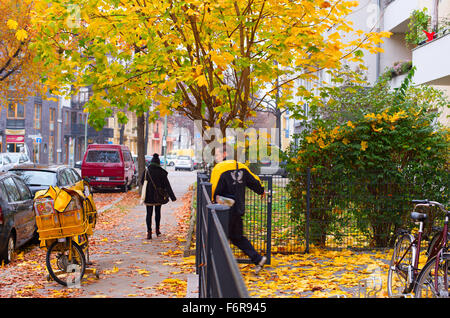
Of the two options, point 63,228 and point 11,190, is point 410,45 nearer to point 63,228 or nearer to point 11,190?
point 11,190

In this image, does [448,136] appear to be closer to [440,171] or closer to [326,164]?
[440,171]

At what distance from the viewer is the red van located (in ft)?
93.7

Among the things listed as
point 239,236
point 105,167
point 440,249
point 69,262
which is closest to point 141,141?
point 105,167

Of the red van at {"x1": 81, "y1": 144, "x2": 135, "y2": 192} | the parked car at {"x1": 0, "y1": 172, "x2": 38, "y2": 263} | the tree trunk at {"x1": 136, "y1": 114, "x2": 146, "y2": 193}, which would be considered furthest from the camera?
the red van at {"x1": 81, "y1": 144, "x2": 135, "y2": 192}

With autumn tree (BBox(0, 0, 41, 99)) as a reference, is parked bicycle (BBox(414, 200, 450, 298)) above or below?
below

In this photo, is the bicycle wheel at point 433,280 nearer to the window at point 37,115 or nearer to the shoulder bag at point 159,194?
the shoulder bag at point 159,194

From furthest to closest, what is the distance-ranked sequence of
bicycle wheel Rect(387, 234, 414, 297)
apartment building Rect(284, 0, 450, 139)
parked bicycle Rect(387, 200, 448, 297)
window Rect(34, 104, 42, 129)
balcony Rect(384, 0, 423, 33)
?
1. window Rect(34, 104, 42, 129)
2. balcony Rect(384, 0, 423, 33)
3. apartment building Rect(284, 0, 450, 139)
4. bicycle wheel Rect(387, 234, 414, 297)
5. parked bicycle Rect(387, 200, 448, 297)

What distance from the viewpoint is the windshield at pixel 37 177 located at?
553 inches

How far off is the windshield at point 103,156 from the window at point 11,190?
17.9 m

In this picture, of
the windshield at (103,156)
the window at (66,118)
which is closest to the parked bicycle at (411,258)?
the windshield at (103,156)

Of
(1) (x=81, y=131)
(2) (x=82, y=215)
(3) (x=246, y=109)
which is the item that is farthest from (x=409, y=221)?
(1) (x=81, y=131)

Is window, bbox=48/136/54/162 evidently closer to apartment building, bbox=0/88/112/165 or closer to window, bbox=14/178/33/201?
apartment building, bbox=0/88/112/165

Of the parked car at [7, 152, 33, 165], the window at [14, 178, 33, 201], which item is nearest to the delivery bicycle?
the window at [14, 178, 33, 201]

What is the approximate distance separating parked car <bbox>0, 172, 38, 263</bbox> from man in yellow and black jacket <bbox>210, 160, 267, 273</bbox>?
3.64 m
